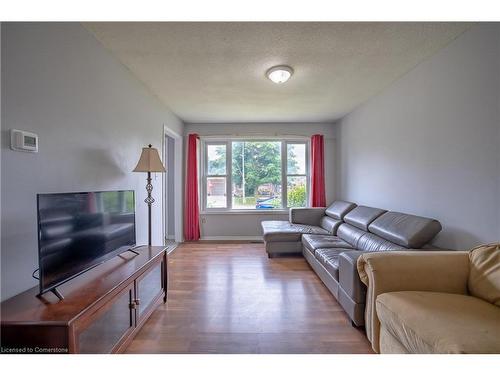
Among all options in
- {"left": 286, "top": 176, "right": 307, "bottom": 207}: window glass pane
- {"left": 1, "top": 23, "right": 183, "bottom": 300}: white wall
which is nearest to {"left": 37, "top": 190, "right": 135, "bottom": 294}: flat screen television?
{"left": 1, "top": 23, "right": 183, "bottom": 300}: white wall

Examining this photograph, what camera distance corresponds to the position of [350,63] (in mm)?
2328

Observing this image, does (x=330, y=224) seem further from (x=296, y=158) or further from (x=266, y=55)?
(x=266, y=55)

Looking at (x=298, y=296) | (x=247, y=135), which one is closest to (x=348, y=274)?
(x=298, y=296)

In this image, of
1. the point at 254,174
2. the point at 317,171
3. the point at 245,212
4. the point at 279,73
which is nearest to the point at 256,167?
the point at 254,174

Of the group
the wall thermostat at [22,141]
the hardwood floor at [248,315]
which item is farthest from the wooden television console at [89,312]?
the wall thermostat at [22,141]

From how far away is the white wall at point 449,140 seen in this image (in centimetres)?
168

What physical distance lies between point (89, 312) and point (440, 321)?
179cm

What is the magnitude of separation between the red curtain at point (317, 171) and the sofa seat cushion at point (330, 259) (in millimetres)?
2076

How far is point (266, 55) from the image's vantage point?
216 cm

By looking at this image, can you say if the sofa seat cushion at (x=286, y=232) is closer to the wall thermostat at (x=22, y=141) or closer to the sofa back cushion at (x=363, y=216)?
the sofa back cushion at (x=363, y=216)

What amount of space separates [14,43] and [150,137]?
1.81 m

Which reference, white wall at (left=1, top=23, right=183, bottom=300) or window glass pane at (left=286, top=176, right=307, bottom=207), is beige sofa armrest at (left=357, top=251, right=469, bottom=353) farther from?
window glass pane at (left=286, top=176, right=307, bottom=207)

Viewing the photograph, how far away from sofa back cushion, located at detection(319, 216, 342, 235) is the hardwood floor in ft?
2.44
